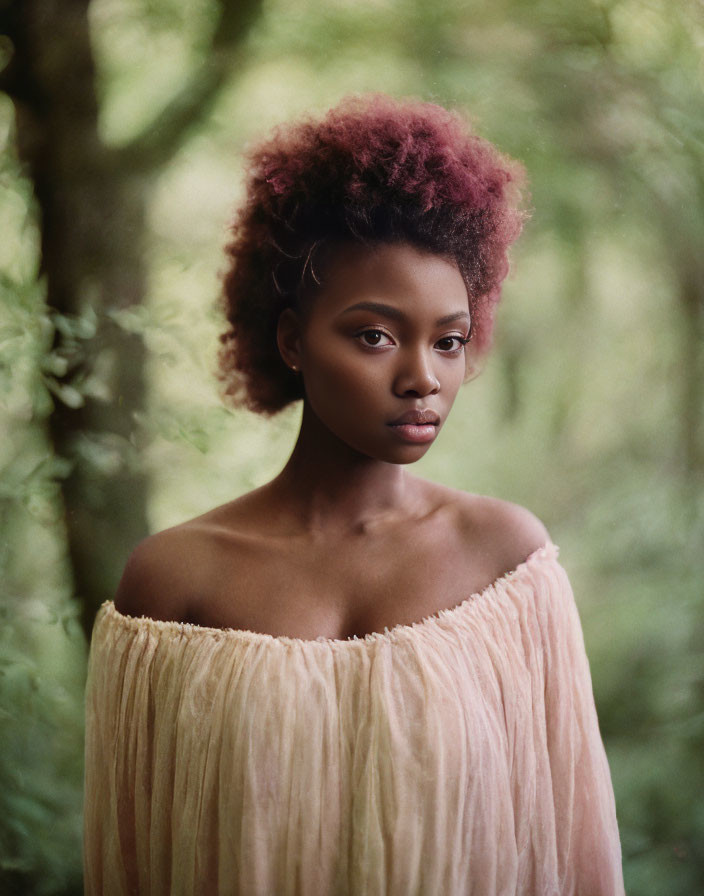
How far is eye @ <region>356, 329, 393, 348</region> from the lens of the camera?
0.90m

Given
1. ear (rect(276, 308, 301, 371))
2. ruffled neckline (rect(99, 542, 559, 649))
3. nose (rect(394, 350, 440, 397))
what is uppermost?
ear (rect(276, 308, 301, 371))

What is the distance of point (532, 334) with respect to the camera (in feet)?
4.87

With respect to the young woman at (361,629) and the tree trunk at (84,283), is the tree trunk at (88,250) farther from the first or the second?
the young woman at (361,629)

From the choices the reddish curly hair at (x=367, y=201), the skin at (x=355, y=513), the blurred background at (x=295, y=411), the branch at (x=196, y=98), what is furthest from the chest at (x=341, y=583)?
the branch at (x=196, y=98)

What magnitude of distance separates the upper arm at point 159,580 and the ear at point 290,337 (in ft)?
0.76

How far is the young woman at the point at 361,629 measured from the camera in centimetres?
91

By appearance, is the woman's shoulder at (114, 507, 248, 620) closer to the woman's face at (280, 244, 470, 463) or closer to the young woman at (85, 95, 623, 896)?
the young woman at (85, 95, 623, 896)

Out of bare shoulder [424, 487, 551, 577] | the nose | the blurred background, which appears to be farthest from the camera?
the blurred background

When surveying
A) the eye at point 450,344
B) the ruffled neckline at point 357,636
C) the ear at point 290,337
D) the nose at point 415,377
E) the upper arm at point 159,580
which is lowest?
the ruffled neckline at point 357,636

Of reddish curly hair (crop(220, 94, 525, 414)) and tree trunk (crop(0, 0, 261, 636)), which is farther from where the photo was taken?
tree trunk (crop(0, 0, 261, 636))

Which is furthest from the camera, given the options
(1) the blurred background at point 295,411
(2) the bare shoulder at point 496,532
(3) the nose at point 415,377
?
(1) the blurred background at point 295,411

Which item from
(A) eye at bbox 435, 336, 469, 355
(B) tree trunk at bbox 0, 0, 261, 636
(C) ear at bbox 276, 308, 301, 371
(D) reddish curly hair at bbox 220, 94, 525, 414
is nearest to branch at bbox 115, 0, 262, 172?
(B) tree trunk at bbox 0, 0, 261, 636

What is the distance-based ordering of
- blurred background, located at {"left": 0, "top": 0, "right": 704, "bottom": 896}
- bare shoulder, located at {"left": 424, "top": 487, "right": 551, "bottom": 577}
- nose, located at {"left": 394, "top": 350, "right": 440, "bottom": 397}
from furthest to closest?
blurred background, located at {"left": 0, "top": 0, "right": 704, "bottom": 896} → bare shoulder, located at {"left": 424, "top": 487, "right": 551, "bottom": 577} → nose, located at {"left": 394, "top": 350, "right": 440, "bottom": 397}

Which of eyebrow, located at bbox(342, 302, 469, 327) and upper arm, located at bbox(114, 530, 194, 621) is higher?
eyebrow, located at bbox(342, 302, 469, 327)
